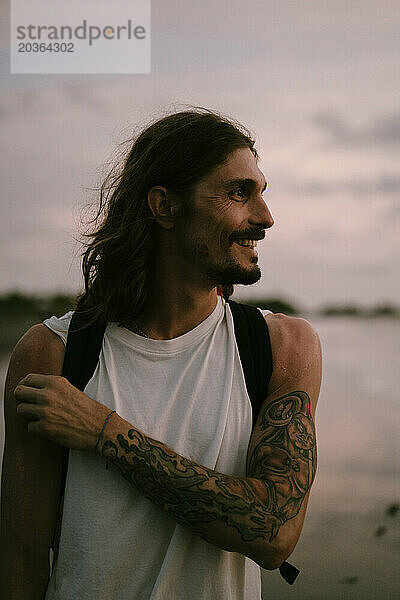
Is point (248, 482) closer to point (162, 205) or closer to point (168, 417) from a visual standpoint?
point (168, 417)

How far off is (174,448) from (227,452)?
0.30 feet

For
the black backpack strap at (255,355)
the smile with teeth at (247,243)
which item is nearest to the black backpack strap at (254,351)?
Result: the black backpack strap at (255,355)

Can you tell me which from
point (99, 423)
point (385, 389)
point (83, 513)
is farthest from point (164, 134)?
point (385, 389)

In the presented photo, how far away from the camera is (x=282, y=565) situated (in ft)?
3.95

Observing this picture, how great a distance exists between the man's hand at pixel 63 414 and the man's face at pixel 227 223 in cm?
32

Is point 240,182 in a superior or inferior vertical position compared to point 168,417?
superior

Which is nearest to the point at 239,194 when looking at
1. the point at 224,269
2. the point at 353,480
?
the point at 224,269

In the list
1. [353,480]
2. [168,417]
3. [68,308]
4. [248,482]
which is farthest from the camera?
[68,308]

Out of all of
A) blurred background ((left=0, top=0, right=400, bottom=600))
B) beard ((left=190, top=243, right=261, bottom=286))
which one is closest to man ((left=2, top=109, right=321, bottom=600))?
beard ((left=190, top=243, right=261, bottom=286))

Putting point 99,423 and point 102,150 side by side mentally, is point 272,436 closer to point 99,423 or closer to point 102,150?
point 99,423

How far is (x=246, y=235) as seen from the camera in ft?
4.11

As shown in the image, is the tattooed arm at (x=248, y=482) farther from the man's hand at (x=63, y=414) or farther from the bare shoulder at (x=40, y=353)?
the bare shoulder at (x=40, y=353)

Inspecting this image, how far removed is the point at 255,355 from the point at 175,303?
0.60 ft

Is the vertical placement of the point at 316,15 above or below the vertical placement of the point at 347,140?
above
